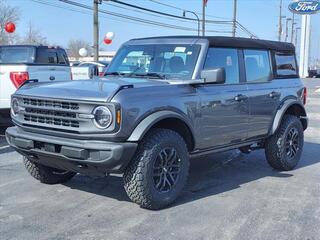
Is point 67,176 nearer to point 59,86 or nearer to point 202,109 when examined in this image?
point 59,86

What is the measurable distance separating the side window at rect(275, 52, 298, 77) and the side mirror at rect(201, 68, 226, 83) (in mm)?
2155

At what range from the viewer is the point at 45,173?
621 centimetres

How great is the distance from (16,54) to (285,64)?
6820 millimetres

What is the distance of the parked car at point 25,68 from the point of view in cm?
973

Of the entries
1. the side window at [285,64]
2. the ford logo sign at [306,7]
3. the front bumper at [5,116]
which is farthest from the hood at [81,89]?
the ford logo sign at [306,7]

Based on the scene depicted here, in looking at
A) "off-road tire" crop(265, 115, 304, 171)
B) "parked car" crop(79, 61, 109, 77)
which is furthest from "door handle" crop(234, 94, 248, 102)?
"parked car" crop(79, 61, 109, 77)

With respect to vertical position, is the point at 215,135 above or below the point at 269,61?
below

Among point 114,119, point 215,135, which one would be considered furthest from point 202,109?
point 114,119

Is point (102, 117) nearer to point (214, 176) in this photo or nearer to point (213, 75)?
point (213, 75)

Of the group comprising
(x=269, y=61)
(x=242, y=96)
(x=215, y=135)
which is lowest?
(x=215, y=135)

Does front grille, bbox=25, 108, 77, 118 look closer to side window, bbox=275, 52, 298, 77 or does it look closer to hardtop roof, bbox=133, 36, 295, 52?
hardtop roof, bbox=133, 36, 295, 52

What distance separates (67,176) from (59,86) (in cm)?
153

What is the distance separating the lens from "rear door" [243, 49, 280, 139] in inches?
266

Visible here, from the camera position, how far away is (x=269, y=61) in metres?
7.40
